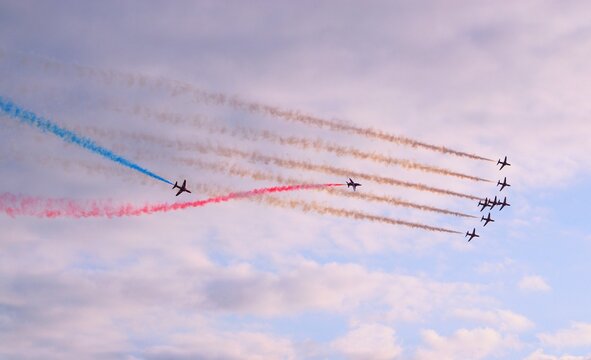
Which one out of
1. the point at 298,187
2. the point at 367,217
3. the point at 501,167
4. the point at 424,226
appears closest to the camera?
the point at 298,187

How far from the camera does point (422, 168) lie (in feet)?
492

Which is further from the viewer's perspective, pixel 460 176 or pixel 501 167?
pixel 501 167

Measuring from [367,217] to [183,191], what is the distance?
3072 centimetres

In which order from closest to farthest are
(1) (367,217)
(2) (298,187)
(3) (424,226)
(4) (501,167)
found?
1. (2) (298,187)
2. (1) (367,217)
3. (3) (424,226)
4. (4) (501,167)

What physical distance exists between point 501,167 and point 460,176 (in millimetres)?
22498

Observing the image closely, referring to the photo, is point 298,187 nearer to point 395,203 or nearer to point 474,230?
point 395,203

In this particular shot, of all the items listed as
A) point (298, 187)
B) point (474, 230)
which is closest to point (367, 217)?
point (298, 187)

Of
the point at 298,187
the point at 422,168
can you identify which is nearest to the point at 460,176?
the point at 422,168

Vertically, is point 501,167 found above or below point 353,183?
above

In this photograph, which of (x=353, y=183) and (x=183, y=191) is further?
(x=353, y=183)

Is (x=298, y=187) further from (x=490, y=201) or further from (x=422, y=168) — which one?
(x=490, y=201)

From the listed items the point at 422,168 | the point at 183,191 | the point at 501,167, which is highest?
the point at 501,167

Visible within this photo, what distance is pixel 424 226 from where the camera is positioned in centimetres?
15700

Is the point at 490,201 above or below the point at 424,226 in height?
above
